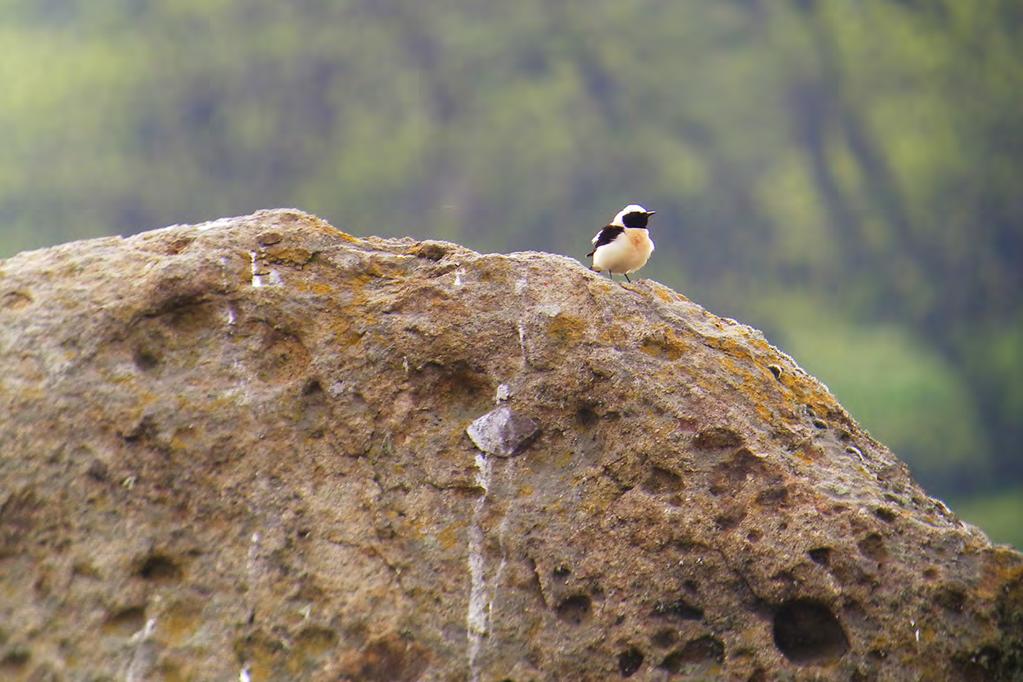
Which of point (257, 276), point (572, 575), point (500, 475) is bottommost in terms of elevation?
point (572, 575)

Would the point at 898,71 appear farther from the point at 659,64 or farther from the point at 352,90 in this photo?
the point at 352,90

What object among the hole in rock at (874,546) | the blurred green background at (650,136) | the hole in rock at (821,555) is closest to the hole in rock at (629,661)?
the hole in rock at (821,555)

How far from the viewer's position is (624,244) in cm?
1351

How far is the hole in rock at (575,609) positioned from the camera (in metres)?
9.48

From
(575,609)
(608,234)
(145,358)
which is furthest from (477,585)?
(608,234)

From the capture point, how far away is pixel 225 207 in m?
Result: 87.2

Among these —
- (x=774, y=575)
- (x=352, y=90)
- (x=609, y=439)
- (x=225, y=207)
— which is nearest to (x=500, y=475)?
(x=609, y=439)

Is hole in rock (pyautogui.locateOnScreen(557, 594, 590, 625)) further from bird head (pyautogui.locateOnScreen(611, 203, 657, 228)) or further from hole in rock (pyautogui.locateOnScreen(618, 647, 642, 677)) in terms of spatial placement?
bird head (pyautogui.locateOnScreen(611, 203, 657, 228))

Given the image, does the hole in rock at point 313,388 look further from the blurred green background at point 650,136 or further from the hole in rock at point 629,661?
the blurred green background at point 650,136

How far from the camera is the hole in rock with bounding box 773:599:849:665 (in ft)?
31.1

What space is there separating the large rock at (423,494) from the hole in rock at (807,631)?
0.02 metres

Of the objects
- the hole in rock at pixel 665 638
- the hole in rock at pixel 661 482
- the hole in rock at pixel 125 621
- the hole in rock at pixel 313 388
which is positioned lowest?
the hole in rock at pixel 125 621

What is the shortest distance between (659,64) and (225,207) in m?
31.9

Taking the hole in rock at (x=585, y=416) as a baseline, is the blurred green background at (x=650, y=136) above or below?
above
